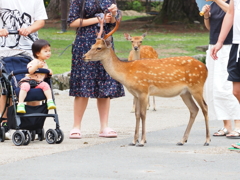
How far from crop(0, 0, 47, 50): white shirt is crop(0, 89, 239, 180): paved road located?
4.18 feet

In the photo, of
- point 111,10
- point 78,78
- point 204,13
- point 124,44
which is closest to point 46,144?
point 78,78

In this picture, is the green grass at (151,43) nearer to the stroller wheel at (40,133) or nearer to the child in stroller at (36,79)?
the stroller wheel at (40,133)

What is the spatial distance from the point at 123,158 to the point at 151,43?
69.9ft

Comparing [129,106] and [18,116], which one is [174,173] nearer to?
[18,116]

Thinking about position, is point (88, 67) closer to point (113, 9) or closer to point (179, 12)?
point (113, 9)

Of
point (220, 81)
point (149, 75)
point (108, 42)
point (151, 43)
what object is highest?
point (108, 42)

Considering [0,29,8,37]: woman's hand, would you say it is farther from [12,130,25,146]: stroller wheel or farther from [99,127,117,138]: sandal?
[99,127,117,138]: sandal

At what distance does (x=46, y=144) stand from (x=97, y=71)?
1214 mm

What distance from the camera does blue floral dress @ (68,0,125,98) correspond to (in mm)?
8273

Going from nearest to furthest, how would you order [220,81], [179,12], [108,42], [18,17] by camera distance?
[108,42]
[18,17]
[220,81]
[179,12]

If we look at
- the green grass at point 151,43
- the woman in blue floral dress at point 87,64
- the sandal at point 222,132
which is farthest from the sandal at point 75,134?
the green grass at point 151,43

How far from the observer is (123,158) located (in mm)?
6797

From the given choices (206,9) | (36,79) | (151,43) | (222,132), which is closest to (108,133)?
(36,79)

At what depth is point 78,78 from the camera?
8.37 metres
